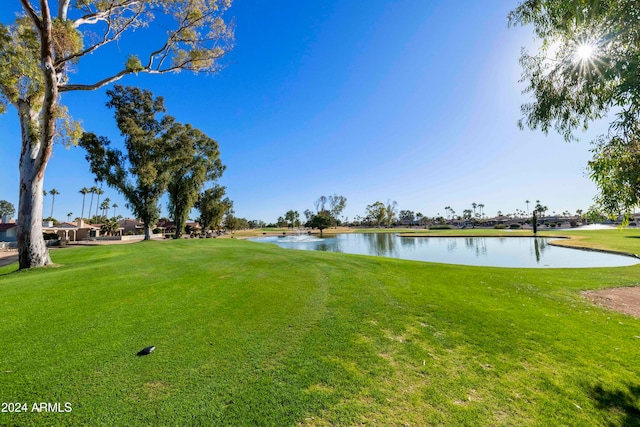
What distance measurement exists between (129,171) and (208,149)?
9193 millimetres

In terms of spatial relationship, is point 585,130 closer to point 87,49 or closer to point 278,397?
point 278,397

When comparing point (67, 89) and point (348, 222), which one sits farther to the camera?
point (348, 222)

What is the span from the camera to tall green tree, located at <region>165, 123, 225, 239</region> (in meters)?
28.1

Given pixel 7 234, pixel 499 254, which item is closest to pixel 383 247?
pixel 499 254

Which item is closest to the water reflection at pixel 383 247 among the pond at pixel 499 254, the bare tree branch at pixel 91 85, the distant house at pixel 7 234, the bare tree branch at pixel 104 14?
the pond at pixel 499 254

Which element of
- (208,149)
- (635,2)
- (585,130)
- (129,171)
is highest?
(208,149)

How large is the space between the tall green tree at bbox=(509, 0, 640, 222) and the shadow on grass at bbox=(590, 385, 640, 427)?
3535mm

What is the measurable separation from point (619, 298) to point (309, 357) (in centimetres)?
889

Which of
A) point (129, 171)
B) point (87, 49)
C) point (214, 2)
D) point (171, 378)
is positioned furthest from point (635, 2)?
point (129, 171)

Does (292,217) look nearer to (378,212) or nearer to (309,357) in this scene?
(378,212)

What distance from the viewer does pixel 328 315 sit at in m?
5.05

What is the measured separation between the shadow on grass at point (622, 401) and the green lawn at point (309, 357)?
2 cm

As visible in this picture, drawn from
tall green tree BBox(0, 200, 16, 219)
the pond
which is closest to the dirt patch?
the pond

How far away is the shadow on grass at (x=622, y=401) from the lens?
2.68 metres
